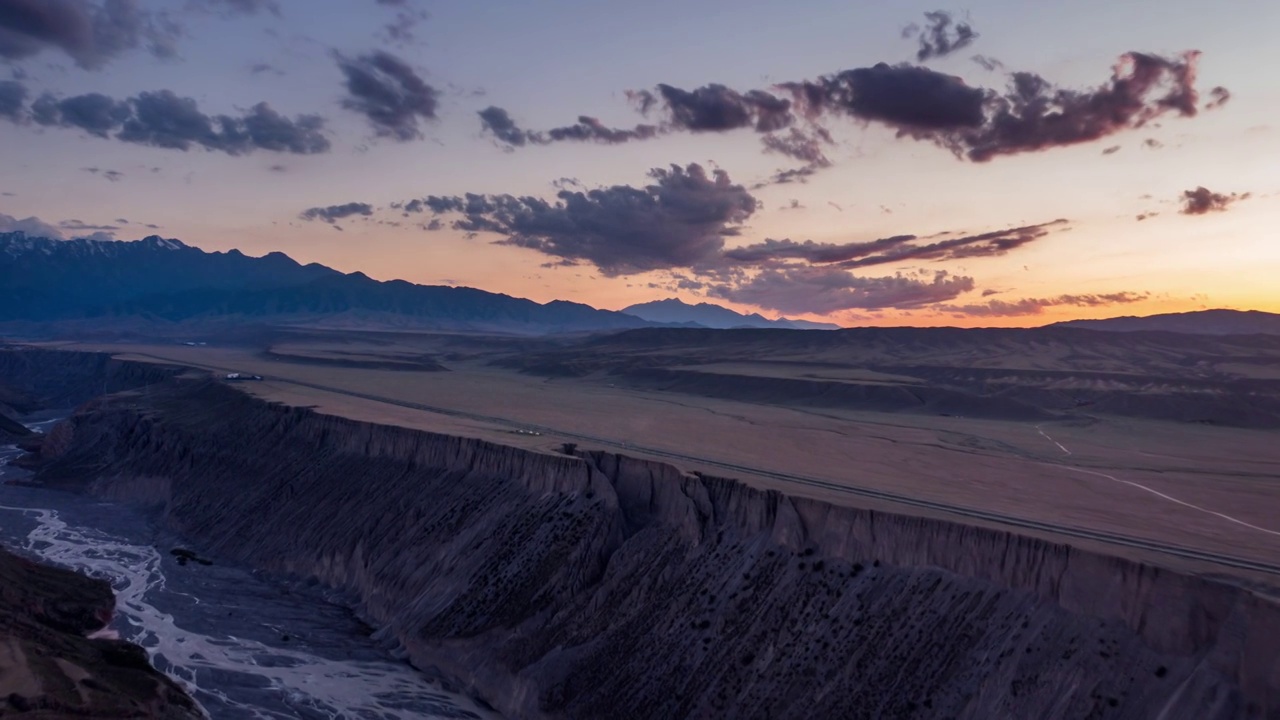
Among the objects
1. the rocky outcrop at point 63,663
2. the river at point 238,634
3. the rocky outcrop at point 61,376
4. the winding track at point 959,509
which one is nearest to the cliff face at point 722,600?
the river at point 238,634

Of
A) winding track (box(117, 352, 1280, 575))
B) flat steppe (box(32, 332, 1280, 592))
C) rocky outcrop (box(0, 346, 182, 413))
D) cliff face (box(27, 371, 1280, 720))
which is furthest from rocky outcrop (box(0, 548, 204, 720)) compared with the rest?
rocky outcrop (box(0, 346, 182, 413))

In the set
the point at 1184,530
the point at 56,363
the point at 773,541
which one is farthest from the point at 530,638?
the point at 56,363

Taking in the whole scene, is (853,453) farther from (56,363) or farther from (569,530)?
(56,363)

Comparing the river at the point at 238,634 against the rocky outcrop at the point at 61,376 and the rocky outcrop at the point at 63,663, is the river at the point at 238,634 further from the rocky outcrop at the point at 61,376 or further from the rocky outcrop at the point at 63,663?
the rocky outcrop at the point at 61,376

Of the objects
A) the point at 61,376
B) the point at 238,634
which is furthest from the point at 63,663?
the point at 61,376

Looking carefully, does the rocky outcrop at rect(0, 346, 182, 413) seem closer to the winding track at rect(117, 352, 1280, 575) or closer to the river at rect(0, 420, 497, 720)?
the river at rect(0, 420, 497, 720)

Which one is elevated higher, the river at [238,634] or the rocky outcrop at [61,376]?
the rocky outcrop at [61,376]
